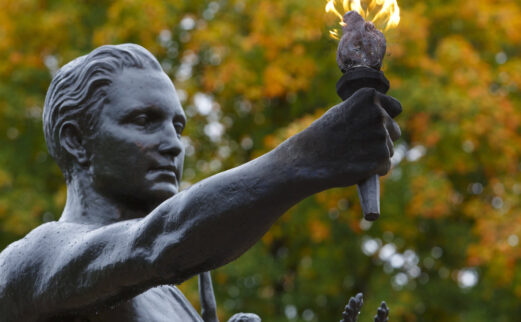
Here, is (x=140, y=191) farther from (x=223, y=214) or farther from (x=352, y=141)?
(x=352, y=141)

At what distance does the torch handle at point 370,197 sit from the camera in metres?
2.70

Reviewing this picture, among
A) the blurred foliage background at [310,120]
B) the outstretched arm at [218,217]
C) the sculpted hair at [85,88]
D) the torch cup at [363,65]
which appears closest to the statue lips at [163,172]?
the sculpted hair at [85,88]

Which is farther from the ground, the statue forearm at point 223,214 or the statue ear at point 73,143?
the statue ear at point 73,143

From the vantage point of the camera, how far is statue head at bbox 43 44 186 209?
393 centimetres

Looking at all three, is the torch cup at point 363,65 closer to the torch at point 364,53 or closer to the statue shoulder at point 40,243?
the torch at point 364,53

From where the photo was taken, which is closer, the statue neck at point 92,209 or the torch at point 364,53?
the torch at point 364,53

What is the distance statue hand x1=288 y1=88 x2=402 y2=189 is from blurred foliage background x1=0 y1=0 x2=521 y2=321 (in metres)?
9.82

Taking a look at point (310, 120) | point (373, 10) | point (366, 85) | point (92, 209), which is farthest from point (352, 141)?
point (310, 120)

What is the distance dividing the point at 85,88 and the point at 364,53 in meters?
1.53

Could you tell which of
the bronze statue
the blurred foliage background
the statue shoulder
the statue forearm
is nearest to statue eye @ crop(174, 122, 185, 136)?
the bronze statue

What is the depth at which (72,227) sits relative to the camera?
3680 mm

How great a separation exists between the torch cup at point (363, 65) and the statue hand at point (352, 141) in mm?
35

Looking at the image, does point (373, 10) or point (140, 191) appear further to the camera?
point (140, 191)

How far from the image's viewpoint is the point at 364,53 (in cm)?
280
